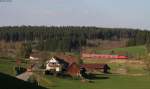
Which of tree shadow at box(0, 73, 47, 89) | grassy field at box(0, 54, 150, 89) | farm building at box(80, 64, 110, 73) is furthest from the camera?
farm building at box(80, 64, 110, 73)

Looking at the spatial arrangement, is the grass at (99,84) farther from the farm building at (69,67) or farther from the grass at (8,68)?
the farm building at (69,67)

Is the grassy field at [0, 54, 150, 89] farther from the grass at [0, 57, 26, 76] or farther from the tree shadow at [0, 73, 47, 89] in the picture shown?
the tree shadow at [0, 73, 47, 89]

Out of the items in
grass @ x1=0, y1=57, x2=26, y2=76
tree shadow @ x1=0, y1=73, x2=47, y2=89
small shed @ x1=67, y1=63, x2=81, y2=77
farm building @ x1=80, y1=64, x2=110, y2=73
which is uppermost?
tree shadow @ x1=0, y1=73, x2=47, y2=89

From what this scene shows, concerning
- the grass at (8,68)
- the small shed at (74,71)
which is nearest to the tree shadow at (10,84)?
the grass at (8,68)

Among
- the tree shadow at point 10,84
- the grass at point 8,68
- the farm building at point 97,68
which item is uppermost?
the tree shadow at point 10,84

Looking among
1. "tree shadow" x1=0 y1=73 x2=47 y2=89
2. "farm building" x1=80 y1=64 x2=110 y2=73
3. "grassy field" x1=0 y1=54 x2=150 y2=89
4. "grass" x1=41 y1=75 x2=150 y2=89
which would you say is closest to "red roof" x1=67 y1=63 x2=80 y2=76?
"grassy field" x1=0 y1=54 x2=150 y2=89

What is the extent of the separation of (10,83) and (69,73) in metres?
58.9

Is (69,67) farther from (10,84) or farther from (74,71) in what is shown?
(10,84)

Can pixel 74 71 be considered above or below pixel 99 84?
below

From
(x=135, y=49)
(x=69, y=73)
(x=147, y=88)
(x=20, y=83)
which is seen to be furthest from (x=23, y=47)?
(x=20, y=83)

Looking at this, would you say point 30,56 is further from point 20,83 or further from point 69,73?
point 20,83

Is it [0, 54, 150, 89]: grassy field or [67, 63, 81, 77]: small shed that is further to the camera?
[67, 63, 81, 77]: small shed

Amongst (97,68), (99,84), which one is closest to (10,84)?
(99,84)

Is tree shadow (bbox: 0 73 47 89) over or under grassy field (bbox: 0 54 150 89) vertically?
over
